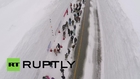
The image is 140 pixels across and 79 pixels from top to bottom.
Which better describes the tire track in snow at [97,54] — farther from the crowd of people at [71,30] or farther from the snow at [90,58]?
the crowd of people at [71,30]

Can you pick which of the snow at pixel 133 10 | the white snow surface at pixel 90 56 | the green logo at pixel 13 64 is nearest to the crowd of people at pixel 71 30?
the white snow surface at pixel 90 56

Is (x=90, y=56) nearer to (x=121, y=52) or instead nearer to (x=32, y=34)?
(x=121, y=52)

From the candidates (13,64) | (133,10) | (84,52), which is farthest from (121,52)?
(13,64)

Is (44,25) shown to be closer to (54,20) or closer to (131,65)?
(54,20)

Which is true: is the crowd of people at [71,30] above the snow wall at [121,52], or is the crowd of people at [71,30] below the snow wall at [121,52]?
above

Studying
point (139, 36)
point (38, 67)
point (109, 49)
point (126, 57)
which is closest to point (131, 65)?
point (126, 57)
